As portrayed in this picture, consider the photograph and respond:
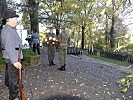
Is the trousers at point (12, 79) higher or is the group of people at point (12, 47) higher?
the group of people at point (12, 47)

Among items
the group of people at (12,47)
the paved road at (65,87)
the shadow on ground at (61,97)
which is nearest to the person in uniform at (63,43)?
the paved road at (65,87)

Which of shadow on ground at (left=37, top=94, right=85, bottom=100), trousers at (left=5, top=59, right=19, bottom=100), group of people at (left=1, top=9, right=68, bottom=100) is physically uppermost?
group of people at (left=1, top=9, right=68, bottom=100)

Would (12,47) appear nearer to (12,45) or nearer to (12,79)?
(12,45)

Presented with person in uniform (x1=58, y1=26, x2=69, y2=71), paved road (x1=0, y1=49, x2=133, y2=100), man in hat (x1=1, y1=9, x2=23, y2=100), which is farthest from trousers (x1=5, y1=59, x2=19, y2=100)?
person in uniform (x1=58, y1=26, x2=69, y2=71)

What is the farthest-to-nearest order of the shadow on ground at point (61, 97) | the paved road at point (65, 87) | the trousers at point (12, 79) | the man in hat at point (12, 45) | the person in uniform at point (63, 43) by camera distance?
the person in uniform at point (63, 43) → the paved road at point (65, 87) → the shadow on ground at point (61, 97) → the trousers at point (12, 79) → the man in hat at point (12, 45)

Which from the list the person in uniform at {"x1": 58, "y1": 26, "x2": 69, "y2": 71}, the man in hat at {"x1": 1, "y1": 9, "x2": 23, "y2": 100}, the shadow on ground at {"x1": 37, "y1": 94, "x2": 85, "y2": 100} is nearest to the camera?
the man in hat at {"x1": 1, "y1": 9, "x2": 23, "y2": 100}

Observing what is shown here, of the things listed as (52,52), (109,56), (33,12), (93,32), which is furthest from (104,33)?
(52,52)

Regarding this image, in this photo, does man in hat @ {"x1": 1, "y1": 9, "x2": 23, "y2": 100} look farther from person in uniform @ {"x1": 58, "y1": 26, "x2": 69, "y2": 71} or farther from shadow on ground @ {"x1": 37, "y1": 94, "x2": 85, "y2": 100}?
person in uniform @ {"x1": 58, "y1": 26, "x2": 69, "y2": 71}

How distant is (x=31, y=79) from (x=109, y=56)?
33.4 m

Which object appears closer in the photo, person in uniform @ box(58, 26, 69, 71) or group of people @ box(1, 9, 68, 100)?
group of people @ box(1, 9, 68, 100)

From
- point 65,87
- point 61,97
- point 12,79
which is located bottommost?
point 61,97

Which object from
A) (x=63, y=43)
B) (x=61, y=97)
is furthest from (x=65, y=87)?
(x=63, y=43)

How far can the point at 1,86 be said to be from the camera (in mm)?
10250

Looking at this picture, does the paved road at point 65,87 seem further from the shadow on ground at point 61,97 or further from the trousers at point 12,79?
the trousers at point 12,79
